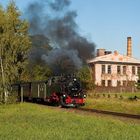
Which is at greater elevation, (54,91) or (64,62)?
(64,62)

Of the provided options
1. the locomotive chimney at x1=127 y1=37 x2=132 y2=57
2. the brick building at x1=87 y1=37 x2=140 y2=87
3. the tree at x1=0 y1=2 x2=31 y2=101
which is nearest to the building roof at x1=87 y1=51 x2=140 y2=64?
the brick building at x1=87 y1=37 x2=140 y2=87

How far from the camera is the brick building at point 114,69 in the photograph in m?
103

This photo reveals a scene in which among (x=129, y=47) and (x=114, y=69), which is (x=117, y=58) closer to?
(x=114, y=69)

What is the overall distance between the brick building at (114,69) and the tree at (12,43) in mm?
60820

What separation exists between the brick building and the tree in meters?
60.8

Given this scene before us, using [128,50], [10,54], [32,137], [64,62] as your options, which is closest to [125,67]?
[128,50]

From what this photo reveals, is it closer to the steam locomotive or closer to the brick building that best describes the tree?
the steam locomotive

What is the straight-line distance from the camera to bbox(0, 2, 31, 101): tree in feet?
132

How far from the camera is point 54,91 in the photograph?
39312mm

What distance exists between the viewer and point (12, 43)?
40.4m

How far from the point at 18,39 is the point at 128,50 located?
249 feet

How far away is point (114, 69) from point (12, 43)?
6760 cm

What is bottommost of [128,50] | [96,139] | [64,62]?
[96,139]

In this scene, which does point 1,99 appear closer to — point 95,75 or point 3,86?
point 3,86
